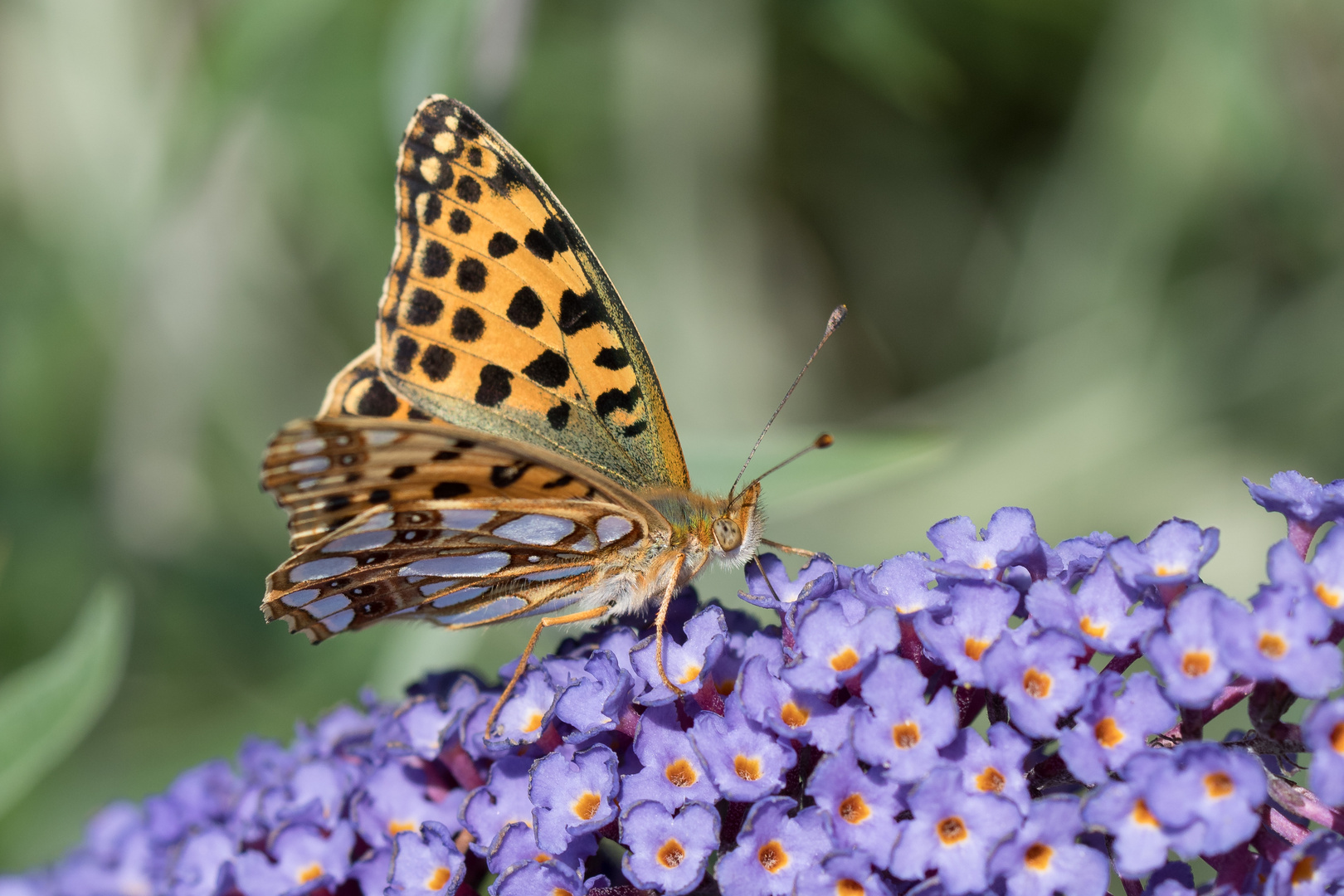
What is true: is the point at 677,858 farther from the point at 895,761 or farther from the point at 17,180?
the point at 17,180

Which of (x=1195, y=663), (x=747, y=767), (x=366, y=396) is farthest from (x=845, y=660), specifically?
(x=366, y=396)

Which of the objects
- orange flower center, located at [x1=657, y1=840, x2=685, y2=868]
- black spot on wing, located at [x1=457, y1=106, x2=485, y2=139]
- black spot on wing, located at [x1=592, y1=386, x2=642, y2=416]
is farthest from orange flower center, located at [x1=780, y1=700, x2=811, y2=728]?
black spot on wing, located at [x1=457, y1=106, x2=485, y2=139]

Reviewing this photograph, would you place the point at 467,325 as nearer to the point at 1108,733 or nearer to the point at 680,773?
the point at 680,773

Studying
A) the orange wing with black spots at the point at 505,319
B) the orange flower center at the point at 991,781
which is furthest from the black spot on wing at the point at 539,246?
the orange flower center at the point at 991,781

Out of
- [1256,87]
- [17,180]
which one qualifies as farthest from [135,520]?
[1256,87]

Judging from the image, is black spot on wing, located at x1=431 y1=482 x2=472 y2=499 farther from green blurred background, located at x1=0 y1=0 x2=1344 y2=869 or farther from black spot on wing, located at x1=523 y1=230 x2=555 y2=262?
green blurred background, located at x1=0 y1=0 x2=1344 y2=869
